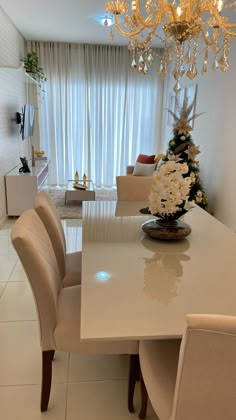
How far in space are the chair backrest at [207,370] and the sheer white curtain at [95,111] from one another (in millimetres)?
5992

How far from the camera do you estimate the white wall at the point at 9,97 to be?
423cm

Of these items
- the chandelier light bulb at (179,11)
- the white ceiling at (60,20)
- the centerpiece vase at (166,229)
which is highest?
the white ceiling at (60,20)

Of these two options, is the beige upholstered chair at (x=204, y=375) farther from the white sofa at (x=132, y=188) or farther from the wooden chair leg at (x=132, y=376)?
the white sofa at (x=132, y=188)

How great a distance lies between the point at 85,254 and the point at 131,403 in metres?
0.77

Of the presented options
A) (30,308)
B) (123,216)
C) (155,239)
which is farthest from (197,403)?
(30,308)

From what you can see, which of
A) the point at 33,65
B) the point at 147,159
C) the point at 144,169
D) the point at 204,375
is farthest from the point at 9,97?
the point at 204,375

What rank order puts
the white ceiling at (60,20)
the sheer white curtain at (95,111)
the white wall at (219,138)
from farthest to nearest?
the sheer white curtain at (95,111)
the white ceiling at (60,20)
the white wall at (219,138)

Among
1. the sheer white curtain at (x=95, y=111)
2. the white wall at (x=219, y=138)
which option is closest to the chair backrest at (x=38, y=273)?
the white wall at (x=219, y=138)

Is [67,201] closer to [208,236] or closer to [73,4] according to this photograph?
[73,4]

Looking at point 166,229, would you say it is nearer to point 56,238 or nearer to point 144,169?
point 56,238

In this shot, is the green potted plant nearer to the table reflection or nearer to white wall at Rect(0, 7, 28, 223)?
white wall at Rect(0, 7, 28, 223)

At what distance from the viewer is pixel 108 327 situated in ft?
3.32

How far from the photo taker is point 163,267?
1453mm

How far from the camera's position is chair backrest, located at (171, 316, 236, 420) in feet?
2.50
